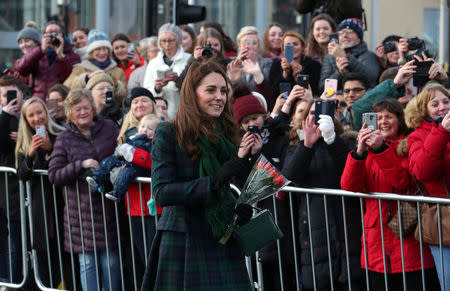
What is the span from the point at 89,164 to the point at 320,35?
3.14 meters

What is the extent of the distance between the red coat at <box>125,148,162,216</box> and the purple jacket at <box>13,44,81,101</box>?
11.1 feet

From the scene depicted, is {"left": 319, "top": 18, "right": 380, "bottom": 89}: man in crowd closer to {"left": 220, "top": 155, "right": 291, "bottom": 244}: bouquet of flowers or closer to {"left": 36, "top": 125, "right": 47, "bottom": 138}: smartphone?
{"left": 36, "top": 125, "right": 47, "bottom": 138}: smartphone

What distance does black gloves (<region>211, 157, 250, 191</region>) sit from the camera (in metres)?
→ 4.85

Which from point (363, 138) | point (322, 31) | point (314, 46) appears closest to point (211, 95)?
point (363, 138)

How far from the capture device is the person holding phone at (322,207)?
20.6 feet

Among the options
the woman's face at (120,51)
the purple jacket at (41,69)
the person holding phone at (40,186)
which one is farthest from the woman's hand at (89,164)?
the woman's face at (120,51)

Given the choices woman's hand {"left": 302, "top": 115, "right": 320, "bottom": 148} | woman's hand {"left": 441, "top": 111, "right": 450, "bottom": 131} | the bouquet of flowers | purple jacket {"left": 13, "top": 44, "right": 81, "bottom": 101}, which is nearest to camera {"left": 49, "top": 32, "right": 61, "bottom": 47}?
purple jacket {"left": 13, "top": 44, "right": 81, "bottom": 101}

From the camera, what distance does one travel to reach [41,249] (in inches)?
308

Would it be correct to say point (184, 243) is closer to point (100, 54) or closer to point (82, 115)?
point (82, 115)

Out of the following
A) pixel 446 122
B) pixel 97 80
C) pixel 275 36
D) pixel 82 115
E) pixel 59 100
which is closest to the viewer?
pixel 446 122

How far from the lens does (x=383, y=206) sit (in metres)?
6.04

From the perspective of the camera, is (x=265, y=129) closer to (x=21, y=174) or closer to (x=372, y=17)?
(x=21, y=174)

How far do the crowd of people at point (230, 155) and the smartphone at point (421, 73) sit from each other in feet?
0.05

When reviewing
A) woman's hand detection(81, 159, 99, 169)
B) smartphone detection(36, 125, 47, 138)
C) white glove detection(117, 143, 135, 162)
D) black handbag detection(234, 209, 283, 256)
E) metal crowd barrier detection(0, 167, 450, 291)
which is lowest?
metal crowd barrier detection(0, 167, 450, 291)
